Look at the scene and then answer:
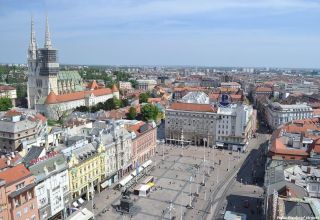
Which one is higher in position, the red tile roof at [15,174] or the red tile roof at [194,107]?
the red tile roof at [194,107]

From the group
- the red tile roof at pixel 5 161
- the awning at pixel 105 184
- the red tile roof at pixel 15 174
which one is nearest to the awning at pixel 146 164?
the awning at pixel 105 184

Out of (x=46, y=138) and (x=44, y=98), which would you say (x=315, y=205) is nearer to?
(x=46, y=138)

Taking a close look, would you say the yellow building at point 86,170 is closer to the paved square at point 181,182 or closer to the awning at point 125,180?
the paved square at point 181,182

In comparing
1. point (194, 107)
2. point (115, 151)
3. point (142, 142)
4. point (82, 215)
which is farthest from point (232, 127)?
point (82, 215)

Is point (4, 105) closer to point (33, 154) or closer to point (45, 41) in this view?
point (45, 41)

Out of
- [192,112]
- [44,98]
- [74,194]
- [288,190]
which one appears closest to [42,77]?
[44,98]

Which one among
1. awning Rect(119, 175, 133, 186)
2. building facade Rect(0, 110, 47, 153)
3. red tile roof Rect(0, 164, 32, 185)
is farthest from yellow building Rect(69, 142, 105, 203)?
building facade Rect(0, 110, 47, 153)

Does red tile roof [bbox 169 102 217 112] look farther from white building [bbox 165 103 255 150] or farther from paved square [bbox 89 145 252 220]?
paved square [bbox 89 145 252 220]
